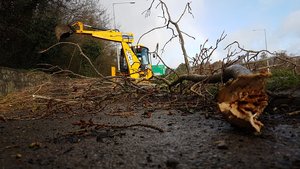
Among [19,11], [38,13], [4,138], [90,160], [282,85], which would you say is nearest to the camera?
[90,160]

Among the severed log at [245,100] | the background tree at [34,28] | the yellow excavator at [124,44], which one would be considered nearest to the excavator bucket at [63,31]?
the yellow excavator at [124,44]

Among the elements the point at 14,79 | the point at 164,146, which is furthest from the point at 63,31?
the point at 164,146

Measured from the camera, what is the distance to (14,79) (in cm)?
1016

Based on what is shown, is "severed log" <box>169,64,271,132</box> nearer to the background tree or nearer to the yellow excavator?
the yellow excavator

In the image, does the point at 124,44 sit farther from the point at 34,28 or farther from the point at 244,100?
the point at 244,100

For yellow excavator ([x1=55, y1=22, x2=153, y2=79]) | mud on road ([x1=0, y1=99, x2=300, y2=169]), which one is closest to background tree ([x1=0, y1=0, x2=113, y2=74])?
yellow excavator ([x1=55, y1=22, x2=153, y2=79])

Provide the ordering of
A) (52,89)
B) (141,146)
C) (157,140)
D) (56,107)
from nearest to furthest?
(141,146) < (157,140) < (56,107) < (52,89)

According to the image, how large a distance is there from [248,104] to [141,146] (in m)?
0.74

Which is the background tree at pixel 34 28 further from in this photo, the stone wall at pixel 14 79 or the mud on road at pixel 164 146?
the mud on road at pixel 164 146

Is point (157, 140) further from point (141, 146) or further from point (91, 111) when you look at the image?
point (91, 111)

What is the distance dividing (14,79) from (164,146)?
368 inches

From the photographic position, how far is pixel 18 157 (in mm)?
1878

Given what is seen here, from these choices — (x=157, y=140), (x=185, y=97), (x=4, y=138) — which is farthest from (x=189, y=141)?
(x=185, y=97)

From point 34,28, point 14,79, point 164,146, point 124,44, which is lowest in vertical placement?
point 164,146
